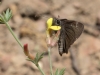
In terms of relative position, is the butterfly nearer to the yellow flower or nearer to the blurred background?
the yellow flower

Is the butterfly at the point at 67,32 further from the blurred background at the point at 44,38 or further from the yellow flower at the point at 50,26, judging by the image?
the blurred background at the point at 44,38

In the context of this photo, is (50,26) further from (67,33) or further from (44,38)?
(44,38)

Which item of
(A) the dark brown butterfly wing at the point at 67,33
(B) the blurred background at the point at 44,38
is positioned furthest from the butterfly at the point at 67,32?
(B) the blurred background at the point at 44,38

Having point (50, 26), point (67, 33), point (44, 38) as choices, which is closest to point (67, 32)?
point (67, 33)

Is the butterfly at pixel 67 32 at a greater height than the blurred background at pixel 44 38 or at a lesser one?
greater

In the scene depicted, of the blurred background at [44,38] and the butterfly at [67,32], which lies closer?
the butterfly at [67,32]

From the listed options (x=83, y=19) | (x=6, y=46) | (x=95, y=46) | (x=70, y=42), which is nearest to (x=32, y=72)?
(x=6, y=46)

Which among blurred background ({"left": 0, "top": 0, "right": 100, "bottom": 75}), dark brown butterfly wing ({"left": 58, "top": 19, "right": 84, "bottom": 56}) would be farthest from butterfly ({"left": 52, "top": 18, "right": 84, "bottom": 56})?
blurred background ({"left": 0, "top": 0, "right": 100, "bottom": 75})

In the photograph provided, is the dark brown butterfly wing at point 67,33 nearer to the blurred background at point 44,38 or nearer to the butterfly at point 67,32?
the butterfly at point 67,32
